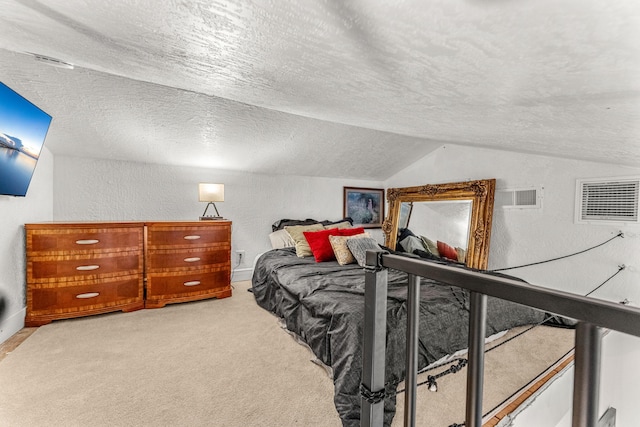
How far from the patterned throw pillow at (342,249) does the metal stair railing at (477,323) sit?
6.84ft

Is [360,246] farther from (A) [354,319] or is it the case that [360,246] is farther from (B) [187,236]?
(B) [187,236]

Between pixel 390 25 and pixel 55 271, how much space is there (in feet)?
10.6

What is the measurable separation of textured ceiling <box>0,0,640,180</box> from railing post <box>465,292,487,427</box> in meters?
0.57

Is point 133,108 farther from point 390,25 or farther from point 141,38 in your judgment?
point 390,25

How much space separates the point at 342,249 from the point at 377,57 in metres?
2.32

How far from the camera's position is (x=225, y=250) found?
325 centimetres

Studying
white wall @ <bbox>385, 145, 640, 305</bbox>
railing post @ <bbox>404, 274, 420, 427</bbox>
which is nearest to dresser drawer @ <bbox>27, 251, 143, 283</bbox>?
railing post @ <bbox>404, 274, 420, 427</bbox>

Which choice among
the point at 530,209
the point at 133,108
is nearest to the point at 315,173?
the point at 133,108

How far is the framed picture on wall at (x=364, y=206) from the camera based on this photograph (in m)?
4.65

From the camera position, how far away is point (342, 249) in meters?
2.98

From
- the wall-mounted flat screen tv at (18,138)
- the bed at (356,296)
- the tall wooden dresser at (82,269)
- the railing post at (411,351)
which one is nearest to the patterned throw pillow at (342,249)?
the bed at (356,296)

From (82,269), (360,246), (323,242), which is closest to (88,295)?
(82,269)

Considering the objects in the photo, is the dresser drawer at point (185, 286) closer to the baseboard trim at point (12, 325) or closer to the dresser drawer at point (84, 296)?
the dresser drawer at point (84, 296)

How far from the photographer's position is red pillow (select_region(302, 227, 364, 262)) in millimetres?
3080
